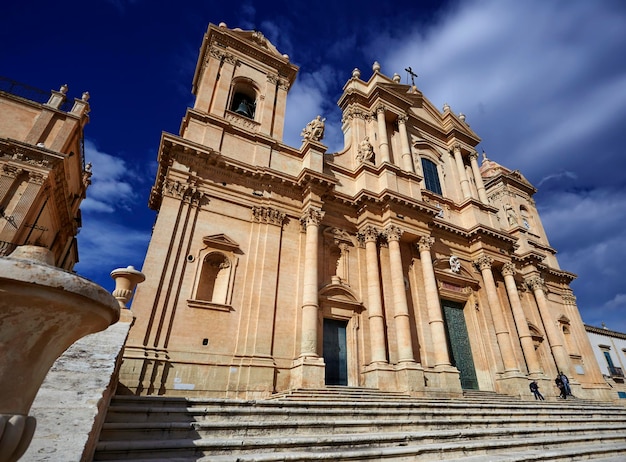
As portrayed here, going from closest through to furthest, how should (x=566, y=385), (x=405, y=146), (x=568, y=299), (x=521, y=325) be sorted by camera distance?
(x=566, y=385) → (x=521, y=325) → (x=405, y=146) → (x=568, y=299)

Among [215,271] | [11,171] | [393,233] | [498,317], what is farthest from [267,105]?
[498,317]

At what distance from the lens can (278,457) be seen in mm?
4367

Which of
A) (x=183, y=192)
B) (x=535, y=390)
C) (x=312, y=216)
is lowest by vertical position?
(x=535, y=390)

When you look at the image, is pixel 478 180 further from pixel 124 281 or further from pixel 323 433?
pixel 124 281

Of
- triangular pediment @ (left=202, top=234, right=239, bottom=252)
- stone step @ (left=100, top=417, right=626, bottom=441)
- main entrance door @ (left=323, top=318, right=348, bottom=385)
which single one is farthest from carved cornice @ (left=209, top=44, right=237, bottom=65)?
stone step @ (left=100, top=417, right=626, bottom=441)

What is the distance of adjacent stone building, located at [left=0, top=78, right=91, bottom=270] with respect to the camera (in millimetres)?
12703

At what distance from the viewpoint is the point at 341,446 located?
523 cm

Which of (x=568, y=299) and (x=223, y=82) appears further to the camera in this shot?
(x=568, y=299)

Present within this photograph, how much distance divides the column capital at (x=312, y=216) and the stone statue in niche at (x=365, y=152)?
4.64 metres

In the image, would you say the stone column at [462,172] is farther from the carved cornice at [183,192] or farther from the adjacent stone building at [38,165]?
the adjacent stone building at [38,165]

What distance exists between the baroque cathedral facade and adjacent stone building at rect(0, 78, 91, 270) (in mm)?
4173

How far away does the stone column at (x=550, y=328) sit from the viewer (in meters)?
18.5

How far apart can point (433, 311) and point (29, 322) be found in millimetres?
14416

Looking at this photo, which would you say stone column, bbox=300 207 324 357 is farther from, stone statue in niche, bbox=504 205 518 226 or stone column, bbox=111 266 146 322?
stone statue in niche, bbox=504 205 518 226
